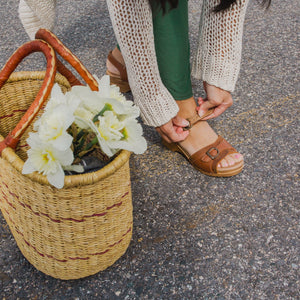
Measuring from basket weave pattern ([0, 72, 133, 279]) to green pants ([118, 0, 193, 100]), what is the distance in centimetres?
57

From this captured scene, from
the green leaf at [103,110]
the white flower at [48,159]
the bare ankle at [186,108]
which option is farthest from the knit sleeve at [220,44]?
the white flower at [48,159]

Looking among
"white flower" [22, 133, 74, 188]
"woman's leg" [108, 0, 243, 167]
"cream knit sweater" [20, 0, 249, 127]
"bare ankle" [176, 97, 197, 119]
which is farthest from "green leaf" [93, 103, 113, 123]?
"bare ankle" [176, 97, 197, 119]

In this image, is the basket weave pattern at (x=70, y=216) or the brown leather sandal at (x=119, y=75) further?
the brown leather sandal at (x=119, y=75)

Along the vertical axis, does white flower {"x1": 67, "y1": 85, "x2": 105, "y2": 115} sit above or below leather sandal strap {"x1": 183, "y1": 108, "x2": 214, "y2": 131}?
above

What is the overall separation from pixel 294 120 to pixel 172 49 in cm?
76

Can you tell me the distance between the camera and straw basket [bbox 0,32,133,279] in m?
0.84

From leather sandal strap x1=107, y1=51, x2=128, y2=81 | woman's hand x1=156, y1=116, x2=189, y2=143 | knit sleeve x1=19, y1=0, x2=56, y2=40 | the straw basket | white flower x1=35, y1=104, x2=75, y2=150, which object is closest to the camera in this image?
white flower x1=35, y1=104, x2=75, y2=150

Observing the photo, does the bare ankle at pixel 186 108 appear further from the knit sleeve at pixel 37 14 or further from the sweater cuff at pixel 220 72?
the knit sleeve at pixel 37 14

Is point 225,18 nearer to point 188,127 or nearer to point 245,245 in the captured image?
point 188,127

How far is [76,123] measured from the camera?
0.81 meters

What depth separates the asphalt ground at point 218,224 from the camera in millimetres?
1096

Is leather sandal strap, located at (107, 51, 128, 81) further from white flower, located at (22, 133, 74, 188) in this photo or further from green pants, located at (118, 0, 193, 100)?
white flower, located at (22, 133, 74, 188)

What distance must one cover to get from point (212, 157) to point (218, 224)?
0.92ft

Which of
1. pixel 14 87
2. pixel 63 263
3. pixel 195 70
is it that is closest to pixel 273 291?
pixel 63 263
